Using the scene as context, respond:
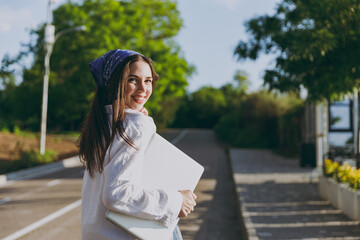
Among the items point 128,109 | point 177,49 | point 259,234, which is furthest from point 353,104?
point 177,49

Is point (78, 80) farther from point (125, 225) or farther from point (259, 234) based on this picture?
point (125, 225)

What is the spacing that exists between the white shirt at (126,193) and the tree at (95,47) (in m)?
27.5

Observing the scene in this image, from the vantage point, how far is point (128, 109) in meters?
1.86

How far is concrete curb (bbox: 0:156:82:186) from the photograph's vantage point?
13130mm

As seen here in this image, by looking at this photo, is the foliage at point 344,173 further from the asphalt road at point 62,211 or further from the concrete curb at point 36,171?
the concrete curb at point 36,171

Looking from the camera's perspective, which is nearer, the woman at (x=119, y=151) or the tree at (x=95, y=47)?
the woman at (x=119, y=151)

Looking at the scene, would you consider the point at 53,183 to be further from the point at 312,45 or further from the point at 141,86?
the point at 141,86

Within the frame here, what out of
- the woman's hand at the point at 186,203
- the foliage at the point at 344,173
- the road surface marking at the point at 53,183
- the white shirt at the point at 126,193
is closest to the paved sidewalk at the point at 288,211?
the foliage at the point at 344,173

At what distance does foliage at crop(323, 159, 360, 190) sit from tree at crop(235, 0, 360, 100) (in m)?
1.52

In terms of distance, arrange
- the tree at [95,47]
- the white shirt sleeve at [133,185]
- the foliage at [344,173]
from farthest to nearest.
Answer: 1. the tree at [95,47]
2. the foliage at [344,173]
3. the white shirt sleeve at [133,185]

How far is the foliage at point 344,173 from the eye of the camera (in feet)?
23.6

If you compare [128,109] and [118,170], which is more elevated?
[128,109]

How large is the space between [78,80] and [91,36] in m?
3.61

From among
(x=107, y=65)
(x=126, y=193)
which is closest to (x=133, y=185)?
(x=126, y=193)
